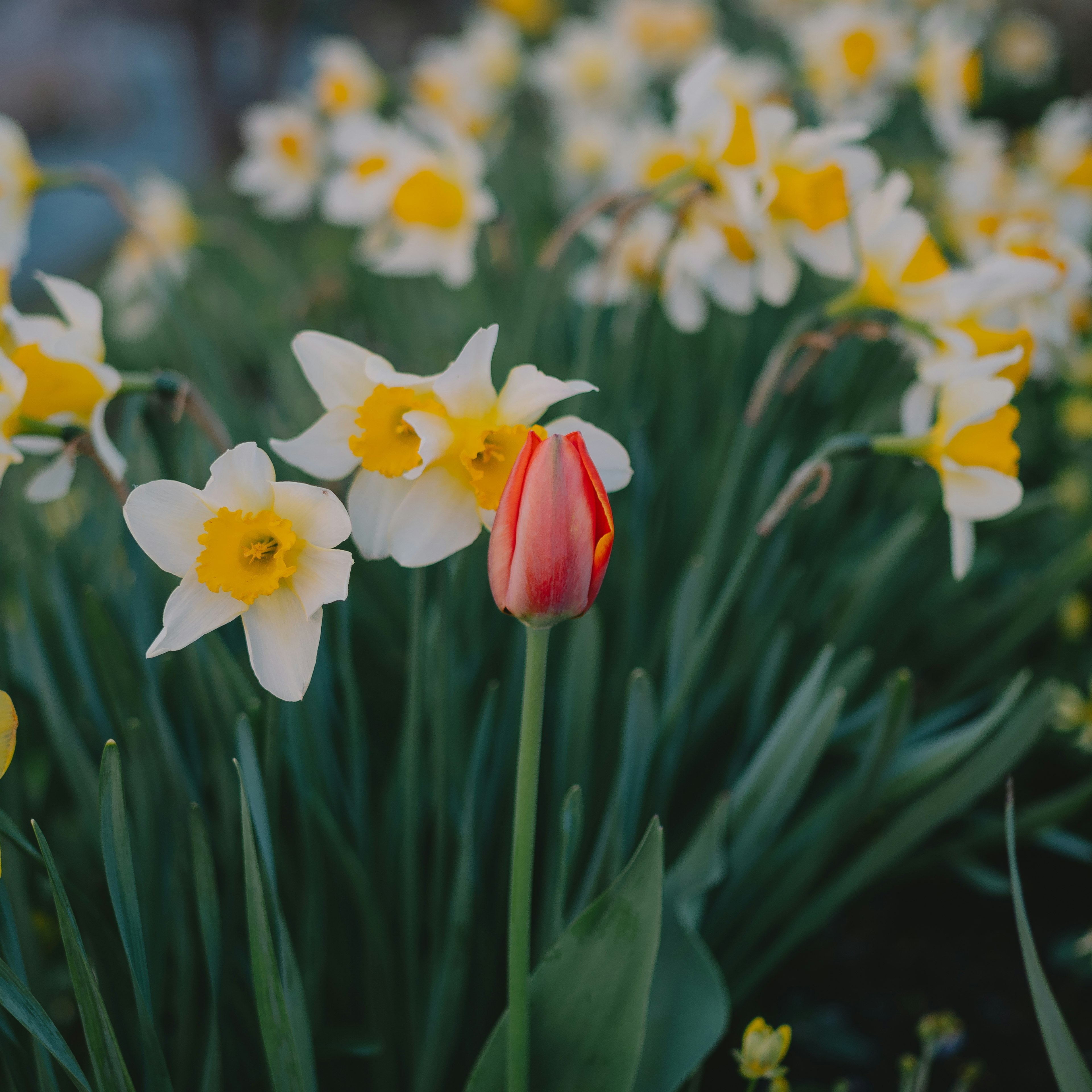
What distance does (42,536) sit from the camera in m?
1.55

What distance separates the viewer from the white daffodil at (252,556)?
2.09 feet

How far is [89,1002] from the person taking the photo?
65 centimetres

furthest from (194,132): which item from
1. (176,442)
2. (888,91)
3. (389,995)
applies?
(389,995)

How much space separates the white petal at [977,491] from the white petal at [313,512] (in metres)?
0.61

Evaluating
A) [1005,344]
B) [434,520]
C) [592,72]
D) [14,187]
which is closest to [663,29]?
[592,72]

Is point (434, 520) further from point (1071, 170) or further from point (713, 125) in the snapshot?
point (1071, 170)

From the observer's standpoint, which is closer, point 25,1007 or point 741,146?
point 25,1007

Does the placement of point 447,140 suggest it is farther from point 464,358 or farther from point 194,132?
point 194,132

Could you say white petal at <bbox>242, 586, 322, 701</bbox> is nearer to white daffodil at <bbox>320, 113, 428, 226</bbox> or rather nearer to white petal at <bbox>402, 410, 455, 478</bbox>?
white petal at <bbox>402, 410, 455, 478</bbox>

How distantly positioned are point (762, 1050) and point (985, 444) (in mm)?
600

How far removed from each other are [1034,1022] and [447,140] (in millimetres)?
1641

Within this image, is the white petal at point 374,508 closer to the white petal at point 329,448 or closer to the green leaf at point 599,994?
the white petal at point 329,448

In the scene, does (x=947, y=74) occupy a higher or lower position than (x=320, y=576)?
higher

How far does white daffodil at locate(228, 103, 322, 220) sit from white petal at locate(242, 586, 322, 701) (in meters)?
1.76
